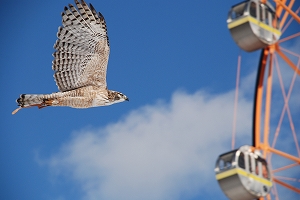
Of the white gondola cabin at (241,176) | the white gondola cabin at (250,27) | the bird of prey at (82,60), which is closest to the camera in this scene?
the white gondola cabin at (241,176)

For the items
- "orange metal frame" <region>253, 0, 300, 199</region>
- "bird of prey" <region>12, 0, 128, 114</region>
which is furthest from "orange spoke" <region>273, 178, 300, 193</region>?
"bird of prey" <region>12, 0, 128, 114</region>

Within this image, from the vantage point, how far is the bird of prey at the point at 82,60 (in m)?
27.8

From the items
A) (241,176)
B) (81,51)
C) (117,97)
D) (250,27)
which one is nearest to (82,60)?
(81,51)

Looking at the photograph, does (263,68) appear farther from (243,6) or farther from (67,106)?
(67,106)

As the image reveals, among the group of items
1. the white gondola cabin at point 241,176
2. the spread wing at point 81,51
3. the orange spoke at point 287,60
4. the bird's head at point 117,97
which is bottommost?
the white gondola cabin at point 241,176

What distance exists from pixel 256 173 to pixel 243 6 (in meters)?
4.51

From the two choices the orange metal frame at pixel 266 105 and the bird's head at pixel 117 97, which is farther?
the bird's head at pixel 117 97

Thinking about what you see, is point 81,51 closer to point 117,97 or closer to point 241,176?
point 117,97

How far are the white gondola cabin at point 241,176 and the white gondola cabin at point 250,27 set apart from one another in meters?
2.91

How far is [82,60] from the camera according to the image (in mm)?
28250

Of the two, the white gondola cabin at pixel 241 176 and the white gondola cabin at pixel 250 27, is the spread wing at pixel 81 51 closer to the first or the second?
the white gondola cabin at pixel 250 27

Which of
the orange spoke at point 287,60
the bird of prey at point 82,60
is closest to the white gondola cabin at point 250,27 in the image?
the orange spoke at point 287,60

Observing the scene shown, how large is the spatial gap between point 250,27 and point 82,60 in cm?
732

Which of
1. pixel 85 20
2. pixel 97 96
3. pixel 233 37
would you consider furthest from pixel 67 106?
pixel 233 37
